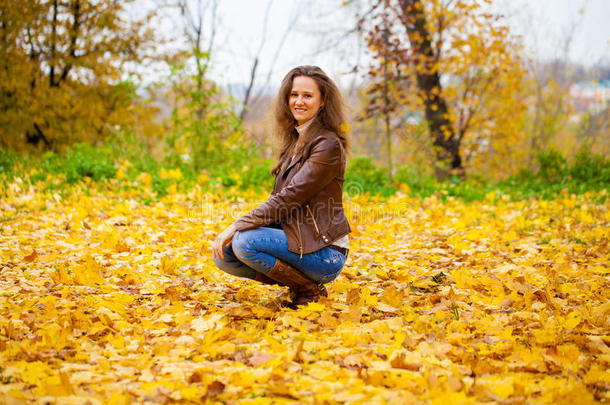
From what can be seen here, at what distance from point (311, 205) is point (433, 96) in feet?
26.6

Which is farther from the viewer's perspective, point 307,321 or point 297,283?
point 297,283

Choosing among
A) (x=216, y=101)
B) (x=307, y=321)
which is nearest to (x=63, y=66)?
(x=216, y=101)

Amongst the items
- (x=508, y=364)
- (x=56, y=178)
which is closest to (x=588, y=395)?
(x=508, y=364)

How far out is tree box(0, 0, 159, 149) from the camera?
9.41 metres

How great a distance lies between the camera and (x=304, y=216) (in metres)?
2.50

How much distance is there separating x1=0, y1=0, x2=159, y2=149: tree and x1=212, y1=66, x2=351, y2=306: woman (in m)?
7.10

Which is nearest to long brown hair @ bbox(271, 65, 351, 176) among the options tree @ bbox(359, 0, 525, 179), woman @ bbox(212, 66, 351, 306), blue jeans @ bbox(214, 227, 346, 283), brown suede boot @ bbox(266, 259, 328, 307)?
woman @ bbox(212, 66, 351, 306)

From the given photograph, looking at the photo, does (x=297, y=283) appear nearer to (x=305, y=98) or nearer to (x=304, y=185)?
(x=304, y=185)

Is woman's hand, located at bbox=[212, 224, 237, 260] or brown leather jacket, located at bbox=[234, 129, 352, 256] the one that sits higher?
brown leather jacket, located at bbox=[234, 129, 352, 256]

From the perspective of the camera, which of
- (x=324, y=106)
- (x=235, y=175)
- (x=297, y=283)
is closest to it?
(x=297, y=283)

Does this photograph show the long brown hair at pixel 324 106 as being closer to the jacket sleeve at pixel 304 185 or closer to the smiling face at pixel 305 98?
the smiling face at pixel 305 98

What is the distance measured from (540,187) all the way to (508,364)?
6175mm

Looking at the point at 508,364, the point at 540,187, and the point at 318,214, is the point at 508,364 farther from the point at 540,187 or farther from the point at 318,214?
the point at 540,187

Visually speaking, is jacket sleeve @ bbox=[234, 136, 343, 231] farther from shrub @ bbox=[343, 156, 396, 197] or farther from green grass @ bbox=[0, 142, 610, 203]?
shrub @ bbox=[343, 156, 396, 197]
